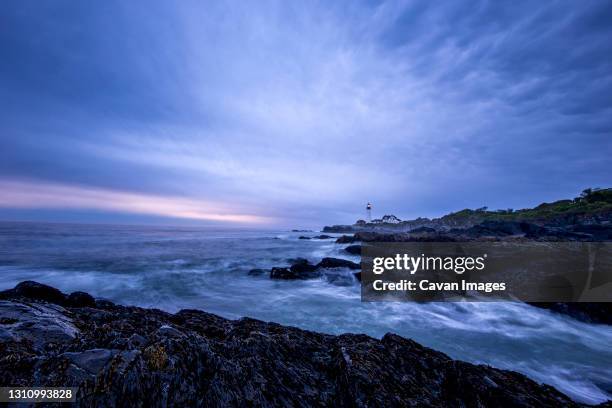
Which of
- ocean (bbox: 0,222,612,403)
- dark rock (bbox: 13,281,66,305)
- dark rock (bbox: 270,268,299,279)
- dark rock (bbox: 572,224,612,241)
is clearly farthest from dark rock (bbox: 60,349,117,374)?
dark rock (bbox: 572,224,612,241)

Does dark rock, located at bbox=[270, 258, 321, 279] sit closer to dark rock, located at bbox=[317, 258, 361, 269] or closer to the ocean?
the ocean

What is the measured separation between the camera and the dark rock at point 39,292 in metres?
7.23

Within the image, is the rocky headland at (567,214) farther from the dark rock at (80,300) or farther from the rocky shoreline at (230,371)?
the dark rock at (80,300)

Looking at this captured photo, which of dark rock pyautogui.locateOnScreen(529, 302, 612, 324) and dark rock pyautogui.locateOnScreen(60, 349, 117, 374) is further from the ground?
dark rock pyautogui.locateOnScreen(60, 349, 117, 374)

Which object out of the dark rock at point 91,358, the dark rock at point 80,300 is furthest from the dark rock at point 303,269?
the dark rock at point 91,358

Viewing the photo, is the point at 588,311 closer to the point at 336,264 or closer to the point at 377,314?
the point at 377,314

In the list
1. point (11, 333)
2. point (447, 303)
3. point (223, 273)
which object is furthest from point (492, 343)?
point (223, 273)

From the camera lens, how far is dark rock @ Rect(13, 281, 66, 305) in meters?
7.23

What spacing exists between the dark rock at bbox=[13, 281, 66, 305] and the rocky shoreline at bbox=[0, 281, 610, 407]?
3.80 meters

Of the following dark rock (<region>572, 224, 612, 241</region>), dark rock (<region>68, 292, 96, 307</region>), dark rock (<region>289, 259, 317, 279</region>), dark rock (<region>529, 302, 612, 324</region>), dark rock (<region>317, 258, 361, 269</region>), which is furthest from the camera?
dark rock (<region>572, 224, 612, 241</region>)

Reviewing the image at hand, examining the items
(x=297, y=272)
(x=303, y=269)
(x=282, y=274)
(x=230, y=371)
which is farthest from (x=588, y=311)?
(x=282, y=274)

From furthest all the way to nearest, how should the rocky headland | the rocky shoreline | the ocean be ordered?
1. the rocky headland
2. the ocean
3. the rocky shoreline

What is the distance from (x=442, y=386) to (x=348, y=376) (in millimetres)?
1489

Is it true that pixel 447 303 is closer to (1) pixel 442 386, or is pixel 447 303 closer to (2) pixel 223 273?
(1) pixel 442 386
